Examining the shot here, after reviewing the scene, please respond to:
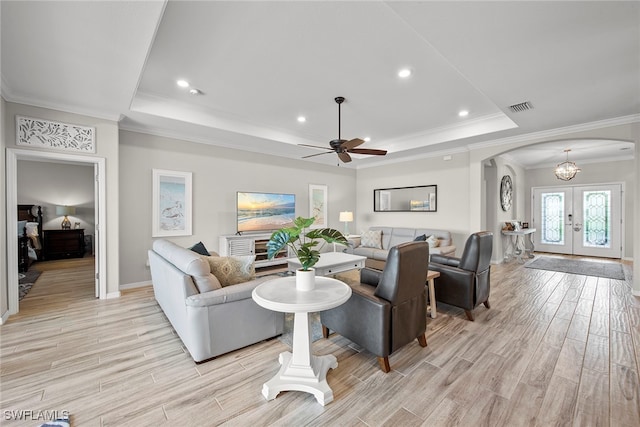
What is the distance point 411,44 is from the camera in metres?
2.49

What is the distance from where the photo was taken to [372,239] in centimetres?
643

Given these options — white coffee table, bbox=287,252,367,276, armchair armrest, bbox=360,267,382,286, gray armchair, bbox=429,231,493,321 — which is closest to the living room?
gray armchair, bbox=429,231,493,321

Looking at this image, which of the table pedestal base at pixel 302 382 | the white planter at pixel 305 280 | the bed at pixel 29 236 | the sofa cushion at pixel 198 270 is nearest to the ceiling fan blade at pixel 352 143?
the white planter at pixel 305 280

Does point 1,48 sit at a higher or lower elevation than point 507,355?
higher

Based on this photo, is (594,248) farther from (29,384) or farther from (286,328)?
(29,384)

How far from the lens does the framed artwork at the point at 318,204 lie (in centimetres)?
687

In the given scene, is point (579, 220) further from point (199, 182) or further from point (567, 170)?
point (199, 182)

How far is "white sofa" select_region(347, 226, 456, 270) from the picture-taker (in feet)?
17.7

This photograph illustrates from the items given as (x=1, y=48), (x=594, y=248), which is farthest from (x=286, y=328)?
(x=594, y=248)

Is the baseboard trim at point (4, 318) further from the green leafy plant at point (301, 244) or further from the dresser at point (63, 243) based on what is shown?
the dresser at point (63, 243)

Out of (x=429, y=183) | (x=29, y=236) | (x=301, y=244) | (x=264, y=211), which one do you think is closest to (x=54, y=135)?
(x=264, y=211)

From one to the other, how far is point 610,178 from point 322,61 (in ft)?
29.2

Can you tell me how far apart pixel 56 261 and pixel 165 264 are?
19.5 feet

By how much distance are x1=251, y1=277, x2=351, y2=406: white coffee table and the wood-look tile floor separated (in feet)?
0.27
